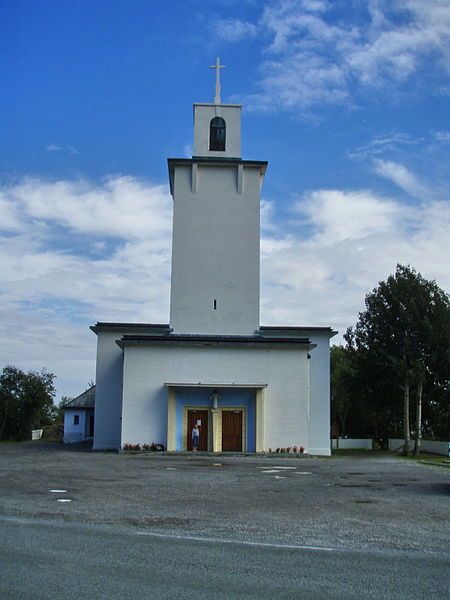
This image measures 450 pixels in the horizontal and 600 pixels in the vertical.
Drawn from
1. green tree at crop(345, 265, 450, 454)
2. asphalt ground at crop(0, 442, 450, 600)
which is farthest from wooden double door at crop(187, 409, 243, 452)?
asphalt ground at crop(0, 442, 450, 600)

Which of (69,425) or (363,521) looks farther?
(69,425)

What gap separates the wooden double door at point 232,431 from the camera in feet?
112

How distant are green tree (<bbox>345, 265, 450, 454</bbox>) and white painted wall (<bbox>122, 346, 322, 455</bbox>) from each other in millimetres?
9722

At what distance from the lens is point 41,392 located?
195 ft

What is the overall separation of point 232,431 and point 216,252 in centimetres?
1054

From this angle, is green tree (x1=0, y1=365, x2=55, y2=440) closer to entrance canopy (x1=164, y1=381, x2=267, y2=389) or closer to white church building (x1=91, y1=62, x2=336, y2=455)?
white church building (x1=91, y1=62, x2=336, y2=455)

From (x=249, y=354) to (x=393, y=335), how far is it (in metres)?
12.6

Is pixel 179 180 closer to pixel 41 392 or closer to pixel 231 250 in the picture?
pixel 231 250

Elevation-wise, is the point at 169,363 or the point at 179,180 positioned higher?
the point at 179,180

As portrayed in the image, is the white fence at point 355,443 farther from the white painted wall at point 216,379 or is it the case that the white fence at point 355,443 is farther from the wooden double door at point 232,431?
the wooden double door at point 232,431

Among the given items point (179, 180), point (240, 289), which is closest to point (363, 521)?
point (240, 289)

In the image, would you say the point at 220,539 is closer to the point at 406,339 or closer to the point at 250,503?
the point at 250,503

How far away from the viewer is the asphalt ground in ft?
22.5

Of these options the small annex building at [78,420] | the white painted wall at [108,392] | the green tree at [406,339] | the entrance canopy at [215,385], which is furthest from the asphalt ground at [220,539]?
the small annex building at [78,420]
